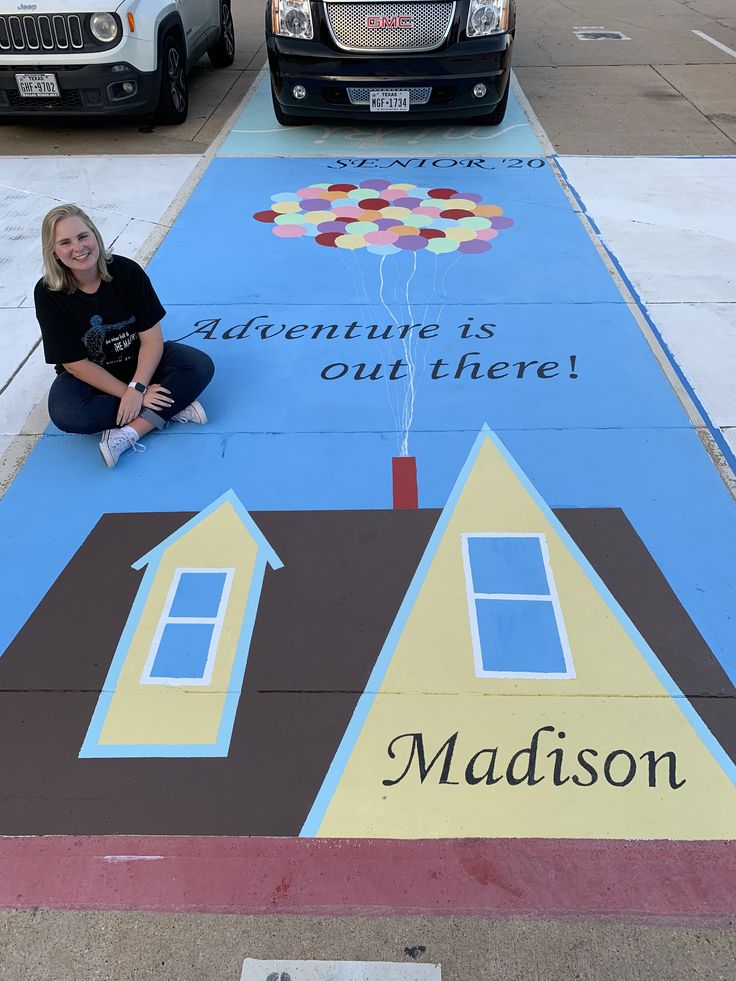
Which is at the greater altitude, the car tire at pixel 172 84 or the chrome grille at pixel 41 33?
the chrome grille at pixel 41 33

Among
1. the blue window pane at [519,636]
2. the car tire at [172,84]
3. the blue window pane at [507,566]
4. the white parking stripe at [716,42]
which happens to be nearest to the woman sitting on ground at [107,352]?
the blue window pane at [507,566]

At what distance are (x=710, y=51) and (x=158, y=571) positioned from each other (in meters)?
11.6

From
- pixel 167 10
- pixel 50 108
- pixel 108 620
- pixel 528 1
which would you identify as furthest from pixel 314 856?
pixel 528 1

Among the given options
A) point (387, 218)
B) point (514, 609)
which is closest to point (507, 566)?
point (514, 609)

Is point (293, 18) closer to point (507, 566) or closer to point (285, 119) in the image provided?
point (285, 119)

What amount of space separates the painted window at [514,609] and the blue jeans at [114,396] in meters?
1.63

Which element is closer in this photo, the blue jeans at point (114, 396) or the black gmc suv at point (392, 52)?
the blue jeans at point (114, 396)

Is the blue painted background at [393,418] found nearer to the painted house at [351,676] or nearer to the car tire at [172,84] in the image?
the painted house at [351,676]

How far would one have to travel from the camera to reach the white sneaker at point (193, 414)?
4102 millimetres

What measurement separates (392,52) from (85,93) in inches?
109

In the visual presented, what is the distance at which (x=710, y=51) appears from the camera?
11.1 m

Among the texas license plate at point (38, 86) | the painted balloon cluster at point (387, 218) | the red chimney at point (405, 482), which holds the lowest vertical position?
the red chimney at point (405, 482)

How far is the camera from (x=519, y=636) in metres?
2.98

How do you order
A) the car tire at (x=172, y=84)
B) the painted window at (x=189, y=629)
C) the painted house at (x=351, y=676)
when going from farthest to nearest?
the car tire at (x=172, y=84) < the painted window at (x=189, y=629) < the painted house at (x=351, y=676)
